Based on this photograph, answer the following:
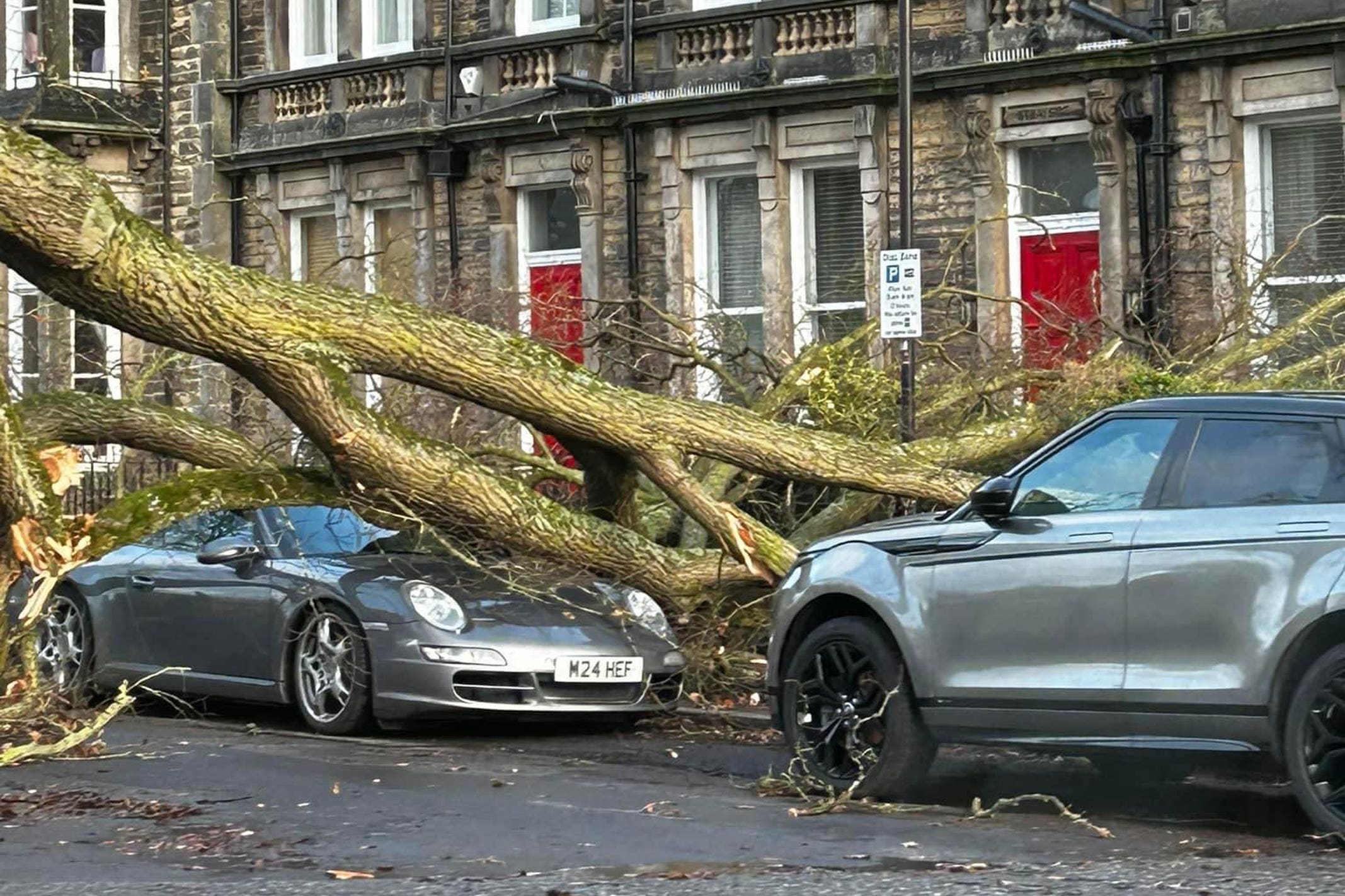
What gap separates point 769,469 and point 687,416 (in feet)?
2.06

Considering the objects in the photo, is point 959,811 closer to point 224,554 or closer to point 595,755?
point 595,755

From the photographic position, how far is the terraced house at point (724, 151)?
22828 mm

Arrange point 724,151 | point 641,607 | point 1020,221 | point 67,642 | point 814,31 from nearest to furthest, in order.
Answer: point 641,607, point 67,642, point 1020,221, point 814,31, point 724,151

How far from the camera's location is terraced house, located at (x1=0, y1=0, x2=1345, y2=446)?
22828 mm

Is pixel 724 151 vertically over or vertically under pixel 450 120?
under

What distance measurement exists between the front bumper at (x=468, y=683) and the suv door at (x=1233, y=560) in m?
4.32

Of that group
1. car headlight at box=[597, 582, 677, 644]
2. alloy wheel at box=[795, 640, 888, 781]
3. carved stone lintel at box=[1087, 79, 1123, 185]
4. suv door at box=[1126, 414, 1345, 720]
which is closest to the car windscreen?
car headlight at box=[597, 582, 677, 644]

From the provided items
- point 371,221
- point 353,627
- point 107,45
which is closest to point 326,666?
point 353,627

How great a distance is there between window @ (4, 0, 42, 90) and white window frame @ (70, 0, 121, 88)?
0.48 metres

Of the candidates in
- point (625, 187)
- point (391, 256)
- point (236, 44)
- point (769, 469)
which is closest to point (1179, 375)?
point (769, 469)

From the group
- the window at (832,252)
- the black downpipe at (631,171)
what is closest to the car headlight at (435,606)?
the window at (832,252)

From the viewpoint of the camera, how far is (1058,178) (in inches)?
981

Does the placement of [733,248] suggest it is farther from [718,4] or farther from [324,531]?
[324,531]

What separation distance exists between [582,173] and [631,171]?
0.67 meters
